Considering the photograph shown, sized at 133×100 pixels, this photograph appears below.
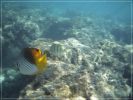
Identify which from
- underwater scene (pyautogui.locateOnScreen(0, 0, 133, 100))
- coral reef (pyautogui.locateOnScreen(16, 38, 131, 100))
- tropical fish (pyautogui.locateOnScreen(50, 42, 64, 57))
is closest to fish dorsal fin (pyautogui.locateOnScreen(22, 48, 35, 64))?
underwater scene (pyautogui.locateOnScreen(0, 0, 133, 100))

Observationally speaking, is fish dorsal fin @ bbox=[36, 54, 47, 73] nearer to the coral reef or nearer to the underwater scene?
the underwater scene

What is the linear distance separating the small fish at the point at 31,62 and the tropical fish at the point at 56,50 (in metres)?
3.80

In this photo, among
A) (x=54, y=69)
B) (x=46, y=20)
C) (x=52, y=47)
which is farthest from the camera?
(x=46, y=20)

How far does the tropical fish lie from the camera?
19.7ft

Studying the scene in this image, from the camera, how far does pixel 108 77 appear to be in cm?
650

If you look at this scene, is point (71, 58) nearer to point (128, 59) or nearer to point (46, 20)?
point (128, 59)

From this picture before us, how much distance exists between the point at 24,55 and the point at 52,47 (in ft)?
12.9

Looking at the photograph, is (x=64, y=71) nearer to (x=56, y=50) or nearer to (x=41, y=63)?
(x=56, y=50)

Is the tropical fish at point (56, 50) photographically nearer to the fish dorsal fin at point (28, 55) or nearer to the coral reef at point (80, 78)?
the coral reef at point (80, 78)

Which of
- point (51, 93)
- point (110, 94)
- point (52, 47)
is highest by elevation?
point (52, 47)

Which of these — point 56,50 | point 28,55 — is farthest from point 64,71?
point 28,55

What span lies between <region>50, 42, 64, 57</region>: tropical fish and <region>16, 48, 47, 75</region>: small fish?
380 cm

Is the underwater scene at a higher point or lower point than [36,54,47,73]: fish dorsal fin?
lower

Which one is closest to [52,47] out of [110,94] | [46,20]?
[110,94]
